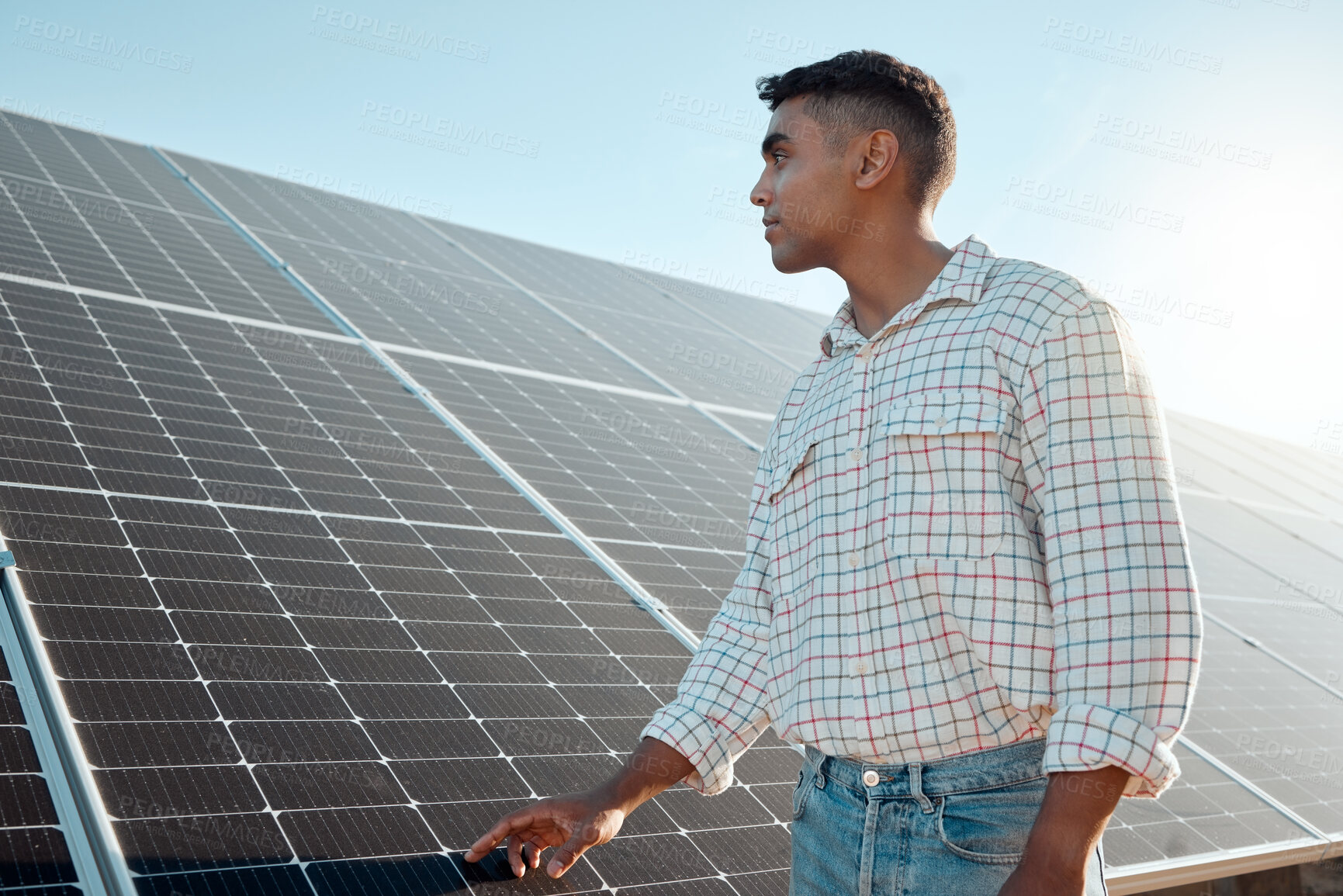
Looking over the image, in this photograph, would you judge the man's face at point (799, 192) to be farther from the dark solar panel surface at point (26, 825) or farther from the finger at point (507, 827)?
the dark solar panel surface at point (26, 825)

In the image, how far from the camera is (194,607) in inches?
154

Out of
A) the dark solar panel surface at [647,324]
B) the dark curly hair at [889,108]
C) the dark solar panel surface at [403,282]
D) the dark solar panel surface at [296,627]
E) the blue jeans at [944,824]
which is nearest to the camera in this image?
the blue jeans at [944,824]

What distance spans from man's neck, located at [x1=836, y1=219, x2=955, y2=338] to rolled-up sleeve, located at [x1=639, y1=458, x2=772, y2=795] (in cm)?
55

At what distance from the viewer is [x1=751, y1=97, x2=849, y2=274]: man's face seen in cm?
254

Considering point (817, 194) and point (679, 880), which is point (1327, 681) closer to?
point (679, 880)

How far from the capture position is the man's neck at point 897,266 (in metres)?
2.58

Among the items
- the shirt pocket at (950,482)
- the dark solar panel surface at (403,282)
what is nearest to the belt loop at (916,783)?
the shirt pocket at (950,482)

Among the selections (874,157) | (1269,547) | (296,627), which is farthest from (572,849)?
(1269,547)

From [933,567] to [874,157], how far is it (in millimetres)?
971

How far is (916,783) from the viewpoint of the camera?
88.4 inches

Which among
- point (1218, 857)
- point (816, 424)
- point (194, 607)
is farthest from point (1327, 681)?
point (194, 607)

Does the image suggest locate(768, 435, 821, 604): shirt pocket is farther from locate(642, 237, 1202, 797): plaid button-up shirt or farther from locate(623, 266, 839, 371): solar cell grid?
locate(623, 266, 839, 371): solar cell grid

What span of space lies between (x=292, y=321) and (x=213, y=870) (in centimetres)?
582

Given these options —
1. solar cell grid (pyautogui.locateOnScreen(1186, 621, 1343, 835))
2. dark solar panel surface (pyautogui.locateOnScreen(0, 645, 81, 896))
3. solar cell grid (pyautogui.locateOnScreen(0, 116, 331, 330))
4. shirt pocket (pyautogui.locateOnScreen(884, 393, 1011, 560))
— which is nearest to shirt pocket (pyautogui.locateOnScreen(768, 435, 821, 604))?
shirt pocket (pyautogui.locateOnScreen(884, 393, 1011, 560))
